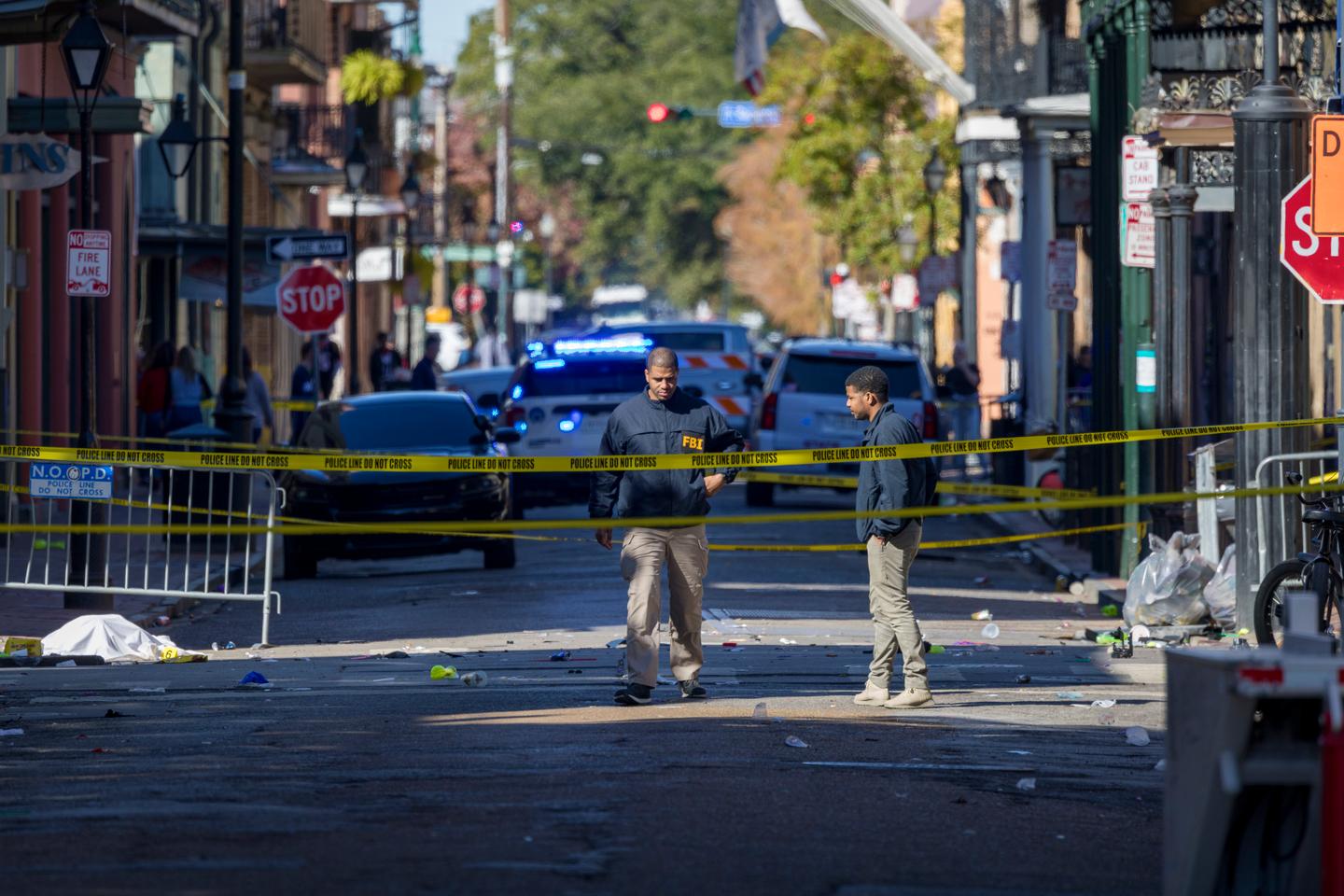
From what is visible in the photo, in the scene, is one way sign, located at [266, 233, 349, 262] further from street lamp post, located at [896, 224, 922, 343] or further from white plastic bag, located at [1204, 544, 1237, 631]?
street lamp post, located at [896, 224, 922, 343]

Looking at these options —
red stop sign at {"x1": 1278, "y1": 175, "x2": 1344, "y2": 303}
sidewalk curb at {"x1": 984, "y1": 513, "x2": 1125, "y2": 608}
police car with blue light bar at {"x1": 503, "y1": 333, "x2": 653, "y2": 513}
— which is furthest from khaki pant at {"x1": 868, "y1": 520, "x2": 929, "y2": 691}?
police car with blue light bar at {"x1": 503, "y1": 333, "x2": 653, "y2": 513}

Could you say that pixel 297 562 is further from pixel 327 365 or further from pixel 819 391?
pixel 327 365

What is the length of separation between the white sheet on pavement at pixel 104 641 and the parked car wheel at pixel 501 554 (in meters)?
5.99

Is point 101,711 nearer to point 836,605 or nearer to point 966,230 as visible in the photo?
point 836,605

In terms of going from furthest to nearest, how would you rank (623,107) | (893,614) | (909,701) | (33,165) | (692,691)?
(623,107)
(33,165)
(692,691)
(893,614)
(909,701)

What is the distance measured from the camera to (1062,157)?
31719 mm

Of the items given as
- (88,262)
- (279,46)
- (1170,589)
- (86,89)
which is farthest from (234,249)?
(279,46)

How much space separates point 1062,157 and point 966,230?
37.1 feet

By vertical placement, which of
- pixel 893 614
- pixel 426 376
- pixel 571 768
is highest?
pixel 426 376

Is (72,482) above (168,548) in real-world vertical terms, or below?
above

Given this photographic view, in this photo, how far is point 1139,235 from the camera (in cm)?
1941

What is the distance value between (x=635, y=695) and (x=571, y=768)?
229 cm

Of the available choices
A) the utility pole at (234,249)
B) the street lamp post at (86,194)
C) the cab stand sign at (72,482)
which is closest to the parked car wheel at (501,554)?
the utility pole at (234,249)

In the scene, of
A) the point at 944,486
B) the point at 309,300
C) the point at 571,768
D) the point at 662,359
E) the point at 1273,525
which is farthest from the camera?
the point at 309,300
